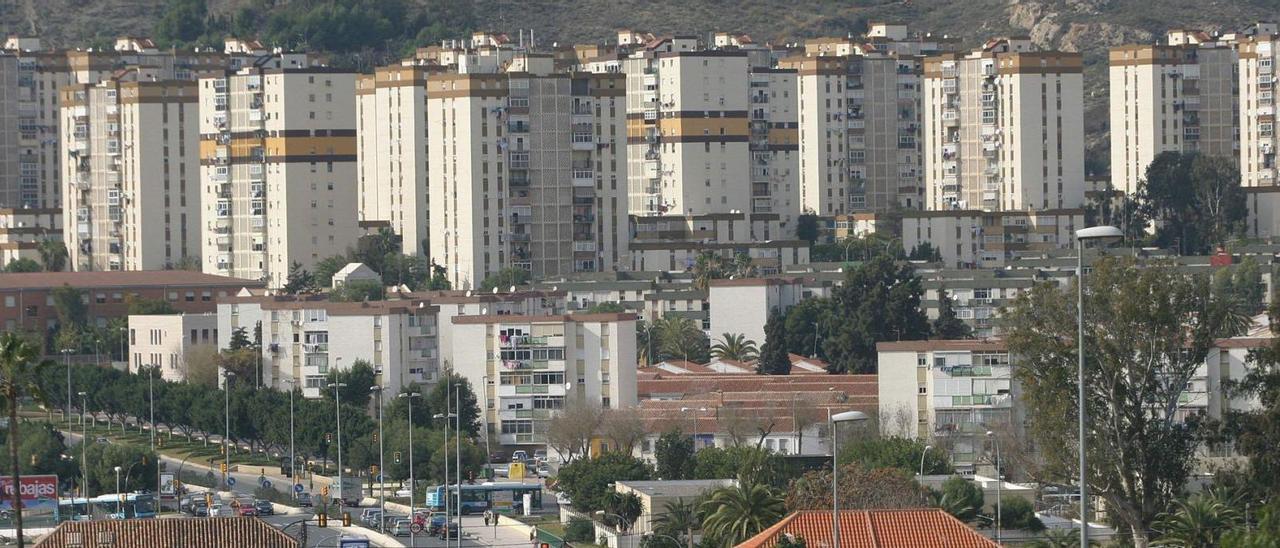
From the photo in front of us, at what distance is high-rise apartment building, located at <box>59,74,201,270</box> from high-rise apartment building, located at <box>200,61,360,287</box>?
18.4 feet

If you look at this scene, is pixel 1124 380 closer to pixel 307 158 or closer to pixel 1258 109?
pixel 307 158

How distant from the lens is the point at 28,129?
19888cm

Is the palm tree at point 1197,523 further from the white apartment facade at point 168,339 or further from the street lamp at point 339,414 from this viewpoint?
the white apartment facade at point 168,339

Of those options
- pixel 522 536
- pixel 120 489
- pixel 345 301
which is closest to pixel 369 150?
pixel 345 301

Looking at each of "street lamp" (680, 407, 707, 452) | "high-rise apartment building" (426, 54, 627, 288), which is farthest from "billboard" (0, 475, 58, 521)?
"high-rise apartment building" (426, 54, 627, 288)

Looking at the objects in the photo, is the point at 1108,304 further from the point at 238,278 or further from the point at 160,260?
the point at 160,260

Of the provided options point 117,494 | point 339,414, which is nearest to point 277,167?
point 339,414

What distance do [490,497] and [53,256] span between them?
8250 cm

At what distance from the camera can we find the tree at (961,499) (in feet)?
275

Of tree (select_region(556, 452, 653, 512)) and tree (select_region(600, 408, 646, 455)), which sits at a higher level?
tree (select_region(600, 408, 646, 455))

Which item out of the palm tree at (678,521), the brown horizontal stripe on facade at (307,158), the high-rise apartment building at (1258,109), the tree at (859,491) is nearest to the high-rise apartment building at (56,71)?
the brown horizontal stripe on facade at (307,158)

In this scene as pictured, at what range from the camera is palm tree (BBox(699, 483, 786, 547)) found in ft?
259

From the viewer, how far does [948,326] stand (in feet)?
455

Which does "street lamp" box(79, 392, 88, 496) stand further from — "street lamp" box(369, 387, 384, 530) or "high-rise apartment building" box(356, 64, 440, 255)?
"high-rise apartment building" box(356, 64, 440, 255)
